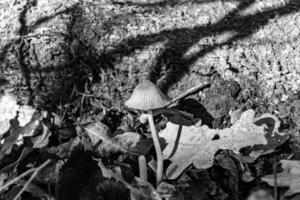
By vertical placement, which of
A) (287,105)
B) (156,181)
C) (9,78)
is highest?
(9,78)

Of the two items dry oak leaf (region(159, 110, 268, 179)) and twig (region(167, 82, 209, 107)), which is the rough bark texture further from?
dry oak leaf (region(159, 110, 268, 179))

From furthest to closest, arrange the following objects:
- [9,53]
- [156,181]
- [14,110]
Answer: [9,53], [14,110], [156,181]

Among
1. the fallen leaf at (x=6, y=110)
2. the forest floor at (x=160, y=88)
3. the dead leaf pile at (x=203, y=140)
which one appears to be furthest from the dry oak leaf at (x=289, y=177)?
the fallen leaf at (x=6, y=110)

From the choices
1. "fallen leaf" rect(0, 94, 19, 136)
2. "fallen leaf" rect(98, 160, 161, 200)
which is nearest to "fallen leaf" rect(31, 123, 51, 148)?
"fallen leaf" rect(0, 94, 19, 136)

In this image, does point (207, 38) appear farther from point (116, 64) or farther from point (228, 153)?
point (228, 153)

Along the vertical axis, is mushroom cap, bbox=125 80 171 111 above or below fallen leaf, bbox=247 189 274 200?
above

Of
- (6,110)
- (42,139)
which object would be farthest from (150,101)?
(6,110)

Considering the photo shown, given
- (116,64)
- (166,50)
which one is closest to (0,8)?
(116,64)

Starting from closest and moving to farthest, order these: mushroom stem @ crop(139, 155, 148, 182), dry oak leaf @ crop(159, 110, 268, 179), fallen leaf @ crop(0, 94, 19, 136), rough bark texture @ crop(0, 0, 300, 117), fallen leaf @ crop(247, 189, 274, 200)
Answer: fallen leaf @ crop(247, 189, 274, 200) < mushroom stem @ crop(139, 155, 148, 182) < dry oak leaf @ crop(159, 110, 268, 179) < fallen leaf @ crop(0, 94, 19, 136) < rough bark texture @ crop(0, 0, 300, 117)
